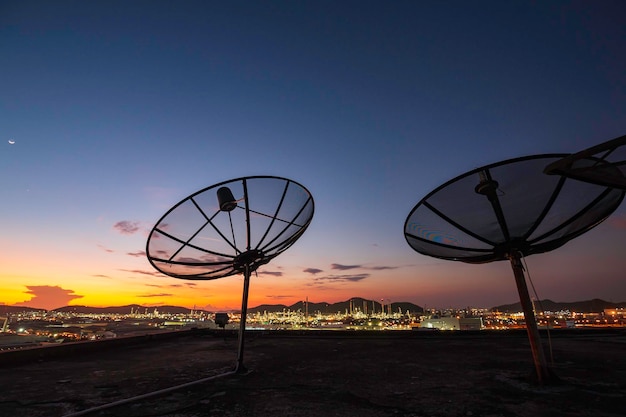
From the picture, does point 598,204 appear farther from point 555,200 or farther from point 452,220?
point 452,220

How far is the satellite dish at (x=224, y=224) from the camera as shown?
11.5m

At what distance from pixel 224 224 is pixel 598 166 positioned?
11.6 metres

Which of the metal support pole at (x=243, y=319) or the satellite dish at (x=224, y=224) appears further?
the satellite dish at (x=224, y=224)

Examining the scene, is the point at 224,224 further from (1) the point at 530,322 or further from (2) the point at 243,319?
(1) the point at 530,322

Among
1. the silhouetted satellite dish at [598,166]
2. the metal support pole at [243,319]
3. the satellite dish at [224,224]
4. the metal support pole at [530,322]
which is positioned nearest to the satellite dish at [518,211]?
the metal support pole at [530,322]

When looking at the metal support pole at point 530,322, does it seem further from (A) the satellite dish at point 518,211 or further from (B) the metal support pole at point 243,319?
(B) the metal support pole at point 243,319

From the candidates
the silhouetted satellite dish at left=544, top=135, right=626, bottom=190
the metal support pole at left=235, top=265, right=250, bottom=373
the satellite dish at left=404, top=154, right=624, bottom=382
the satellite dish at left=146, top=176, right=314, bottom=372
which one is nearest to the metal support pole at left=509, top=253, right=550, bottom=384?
the satellite dish at left=404, top=154, right=624, bottom=382

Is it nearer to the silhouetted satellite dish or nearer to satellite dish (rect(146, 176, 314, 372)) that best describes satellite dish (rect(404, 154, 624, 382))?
the silhouetted satellite dish

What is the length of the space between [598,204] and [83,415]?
13.0 m

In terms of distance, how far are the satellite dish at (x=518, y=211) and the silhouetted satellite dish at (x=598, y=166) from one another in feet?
8.45

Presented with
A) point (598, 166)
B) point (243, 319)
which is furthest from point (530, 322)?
point (243, 319)

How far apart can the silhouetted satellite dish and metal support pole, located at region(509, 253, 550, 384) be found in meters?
3.41

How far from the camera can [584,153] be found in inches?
161

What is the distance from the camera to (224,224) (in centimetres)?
1248
